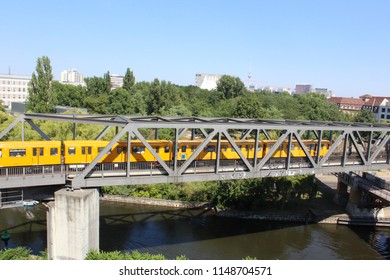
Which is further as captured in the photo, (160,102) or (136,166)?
(160,102)

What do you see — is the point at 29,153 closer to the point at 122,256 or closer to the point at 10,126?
the point at 10,126

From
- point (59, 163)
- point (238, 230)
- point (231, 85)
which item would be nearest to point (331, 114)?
point (231, 85)

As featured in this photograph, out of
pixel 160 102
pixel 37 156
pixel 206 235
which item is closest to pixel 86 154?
pixel 37 156

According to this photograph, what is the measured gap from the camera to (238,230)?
35031mm

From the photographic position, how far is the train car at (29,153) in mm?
22359

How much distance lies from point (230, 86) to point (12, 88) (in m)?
79.2

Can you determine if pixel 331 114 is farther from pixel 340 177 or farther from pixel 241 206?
pixel 241 206

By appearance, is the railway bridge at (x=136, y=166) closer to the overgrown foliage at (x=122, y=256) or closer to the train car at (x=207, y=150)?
the train car at (x=207, y=150)

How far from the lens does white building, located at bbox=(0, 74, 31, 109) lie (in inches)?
4966

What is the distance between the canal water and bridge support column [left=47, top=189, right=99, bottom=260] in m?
8.39

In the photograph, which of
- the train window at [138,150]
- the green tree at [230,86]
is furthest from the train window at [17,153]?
A: the green tree at [230,86]

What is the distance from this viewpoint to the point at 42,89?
2598 inches

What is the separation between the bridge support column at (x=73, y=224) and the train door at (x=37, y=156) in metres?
3.20

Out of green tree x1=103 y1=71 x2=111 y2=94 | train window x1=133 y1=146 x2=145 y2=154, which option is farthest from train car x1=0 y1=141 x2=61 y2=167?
green tree x1=103 y1=71 x2=111 y2=94
